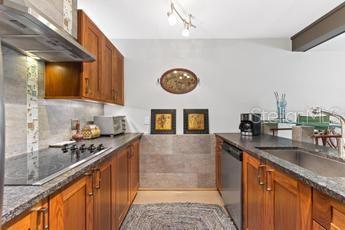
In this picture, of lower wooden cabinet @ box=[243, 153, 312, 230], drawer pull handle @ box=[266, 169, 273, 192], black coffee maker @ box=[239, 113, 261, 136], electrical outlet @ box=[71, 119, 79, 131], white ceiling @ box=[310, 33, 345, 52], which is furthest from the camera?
white ceiling @ box=[310, 33, 345, 52]

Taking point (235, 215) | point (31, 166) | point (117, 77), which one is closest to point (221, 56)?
point (117, 77)

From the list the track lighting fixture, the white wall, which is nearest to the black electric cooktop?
the track lighting fixture

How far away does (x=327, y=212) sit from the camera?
3.59ft

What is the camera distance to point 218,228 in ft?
9.23

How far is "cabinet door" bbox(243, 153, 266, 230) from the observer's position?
1993 mm

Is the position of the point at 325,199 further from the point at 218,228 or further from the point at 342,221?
the point at 218,228

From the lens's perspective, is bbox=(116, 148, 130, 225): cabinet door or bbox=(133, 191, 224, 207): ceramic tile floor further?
bbox=(133, 191, 224, 207): ceramic tile floor

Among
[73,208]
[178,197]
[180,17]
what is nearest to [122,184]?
[178,197]

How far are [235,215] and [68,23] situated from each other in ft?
7.70

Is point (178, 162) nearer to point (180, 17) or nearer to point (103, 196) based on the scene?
point (180, 17)

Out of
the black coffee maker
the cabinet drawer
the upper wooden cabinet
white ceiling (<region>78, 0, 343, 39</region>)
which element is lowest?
the cabinet drawer

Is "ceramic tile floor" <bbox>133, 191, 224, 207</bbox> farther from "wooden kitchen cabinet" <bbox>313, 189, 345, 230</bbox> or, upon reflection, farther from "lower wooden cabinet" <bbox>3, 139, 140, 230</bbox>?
"wooden kitchen cabinet" <bbox>313, 189, 345, 230</bbox>

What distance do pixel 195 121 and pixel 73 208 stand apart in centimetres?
305

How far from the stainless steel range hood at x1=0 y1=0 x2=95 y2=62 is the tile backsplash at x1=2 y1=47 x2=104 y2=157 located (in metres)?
0.12
